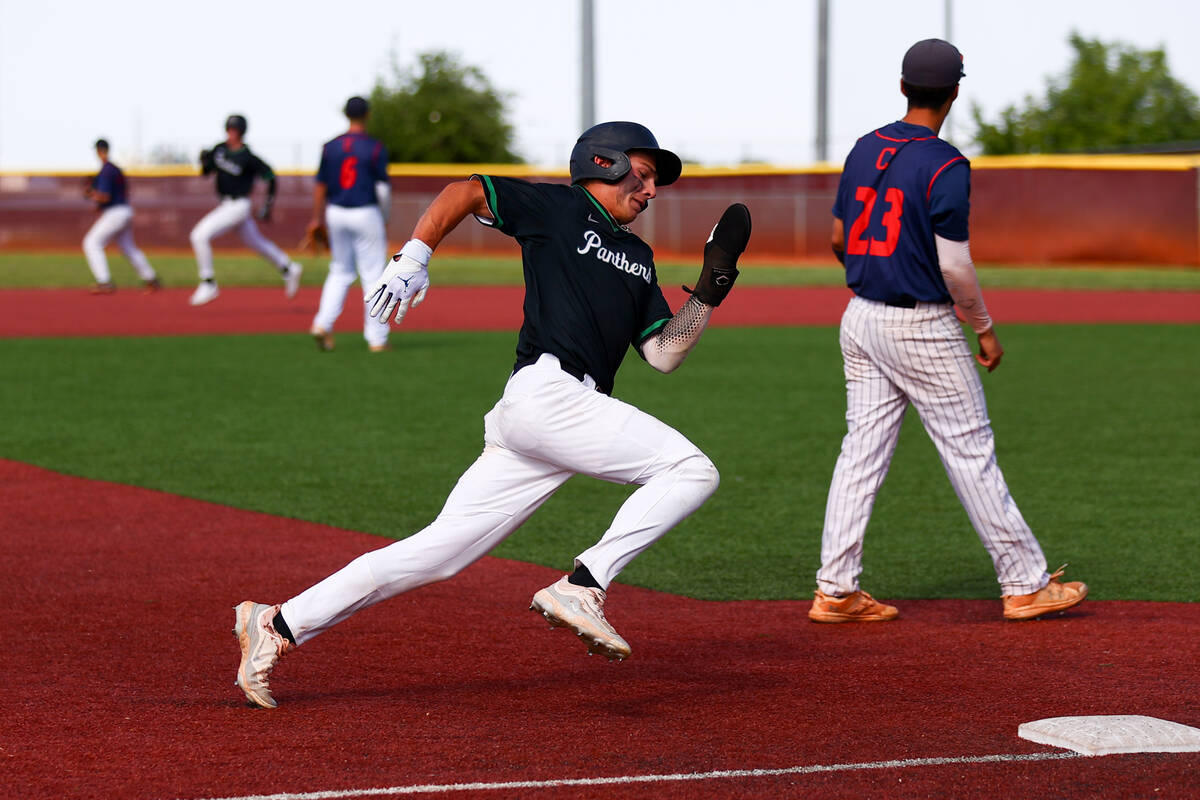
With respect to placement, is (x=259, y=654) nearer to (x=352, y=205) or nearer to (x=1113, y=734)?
(x=1113, y=734)

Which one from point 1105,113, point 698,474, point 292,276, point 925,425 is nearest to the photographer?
point 698,474

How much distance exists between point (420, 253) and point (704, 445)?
5983 mm

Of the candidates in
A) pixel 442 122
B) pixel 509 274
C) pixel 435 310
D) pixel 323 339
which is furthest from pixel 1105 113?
pixel 323 339

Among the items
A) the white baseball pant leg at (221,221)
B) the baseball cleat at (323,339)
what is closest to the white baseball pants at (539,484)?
the baseball cleat at (323,339)

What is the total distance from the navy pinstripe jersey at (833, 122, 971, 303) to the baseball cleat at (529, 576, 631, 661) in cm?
202

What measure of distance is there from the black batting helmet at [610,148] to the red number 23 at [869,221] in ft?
4.08

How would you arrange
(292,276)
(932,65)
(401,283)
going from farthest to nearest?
(292,276), (932,65), (401,283)

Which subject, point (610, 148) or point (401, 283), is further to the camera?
point (610, 148)

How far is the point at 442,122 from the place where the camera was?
6438 centimetres

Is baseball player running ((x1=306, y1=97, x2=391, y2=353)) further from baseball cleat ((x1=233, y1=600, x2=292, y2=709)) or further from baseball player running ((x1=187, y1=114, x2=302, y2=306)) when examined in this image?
baseball cleat ((x1=233, y1=600, x2=292, y2=709))

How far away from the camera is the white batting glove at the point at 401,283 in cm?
456

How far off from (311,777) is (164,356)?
1228 cm

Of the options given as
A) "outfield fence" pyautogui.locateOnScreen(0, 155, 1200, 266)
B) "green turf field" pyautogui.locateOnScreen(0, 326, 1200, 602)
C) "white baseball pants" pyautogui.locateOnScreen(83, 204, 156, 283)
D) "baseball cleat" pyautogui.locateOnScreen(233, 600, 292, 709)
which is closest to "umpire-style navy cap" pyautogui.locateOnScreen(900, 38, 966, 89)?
"green turf field" pyautogui.locateOnScreen(0, 326, 1200, 602)

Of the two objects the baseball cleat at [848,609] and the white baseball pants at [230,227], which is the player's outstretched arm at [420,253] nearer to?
the baseball cleat at [848,609]
